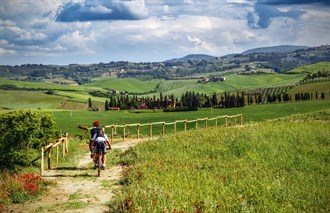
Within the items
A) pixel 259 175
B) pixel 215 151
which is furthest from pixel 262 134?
pixel 259 175

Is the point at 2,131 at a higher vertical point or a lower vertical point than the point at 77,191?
higher

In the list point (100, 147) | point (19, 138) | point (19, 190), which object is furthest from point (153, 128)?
point (19, 190)

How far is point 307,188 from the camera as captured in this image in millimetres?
13578

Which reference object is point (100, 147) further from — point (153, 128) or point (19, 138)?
point (153, 128)

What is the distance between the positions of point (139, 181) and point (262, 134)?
12717 mm

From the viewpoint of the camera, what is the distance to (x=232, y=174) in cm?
1639

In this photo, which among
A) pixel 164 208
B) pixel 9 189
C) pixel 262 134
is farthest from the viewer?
pixel 262 134

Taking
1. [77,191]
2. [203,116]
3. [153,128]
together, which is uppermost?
[77,191]

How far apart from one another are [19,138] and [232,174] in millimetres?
12639

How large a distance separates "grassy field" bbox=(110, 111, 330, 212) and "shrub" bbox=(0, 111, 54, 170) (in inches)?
209

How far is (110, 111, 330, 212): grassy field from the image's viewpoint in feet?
40.2

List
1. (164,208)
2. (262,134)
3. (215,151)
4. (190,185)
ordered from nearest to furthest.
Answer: (164,208) < (190,185) < (215,151) < (262,134)

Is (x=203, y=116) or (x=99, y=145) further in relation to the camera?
(x=203, y=116)

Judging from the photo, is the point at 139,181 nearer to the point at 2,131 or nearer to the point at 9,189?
the point at 9,189
